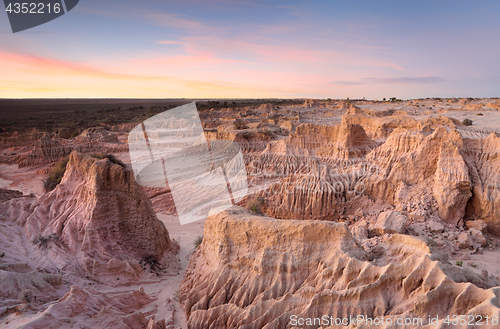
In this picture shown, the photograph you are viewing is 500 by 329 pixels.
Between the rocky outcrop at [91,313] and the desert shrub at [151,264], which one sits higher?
the rocky outcrop at [91,313]

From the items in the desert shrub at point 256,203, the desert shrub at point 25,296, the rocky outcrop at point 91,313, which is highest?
the desert shrub at point 25,296

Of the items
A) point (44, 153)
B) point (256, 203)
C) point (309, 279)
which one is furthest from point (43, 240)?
point (44, 153)

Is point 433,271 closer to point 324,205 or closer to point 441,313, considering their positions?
point 441,313

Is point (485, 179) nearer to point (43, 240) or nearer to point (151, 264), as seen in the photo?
point (151, 264)

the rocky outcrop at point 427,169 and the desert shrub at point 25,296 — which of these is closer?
the desert shrub at point 25,296

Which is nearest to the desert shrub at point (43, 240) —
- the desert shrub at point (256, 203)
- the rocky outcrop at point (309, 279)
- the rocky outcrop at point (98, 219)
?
the rocky outcrop at point (98, 219)

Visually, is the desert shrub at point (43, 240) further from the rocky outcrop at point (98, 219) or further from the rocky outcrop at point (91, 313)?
the rocky outcrop at point (91, 313)

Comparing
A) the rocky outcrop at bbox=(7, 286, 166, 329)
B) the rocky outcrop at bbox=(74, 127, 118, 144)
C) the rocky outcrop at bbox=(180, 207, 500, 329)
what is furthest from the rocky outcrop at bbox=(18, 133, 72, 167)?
the rocky outcrop at bbox=(180, 207, 500, 329)
